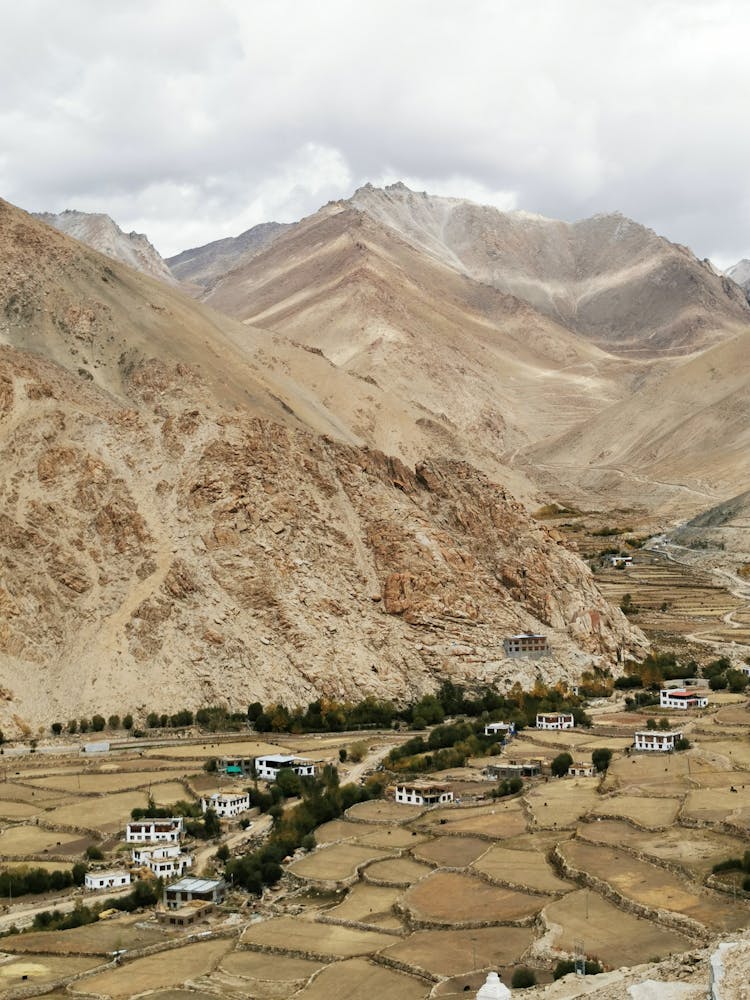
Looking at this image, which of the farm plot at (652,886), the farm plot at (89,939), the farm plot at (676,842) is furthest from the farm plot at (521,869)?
the farm plot at (89,939)

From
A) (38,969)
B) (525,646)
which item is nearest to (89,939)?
(38,969)

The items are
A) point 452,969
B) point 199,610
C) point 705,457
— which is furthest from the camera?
point 705,457

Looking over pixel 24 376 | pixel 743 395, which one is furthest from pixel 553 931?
pixel 743 395

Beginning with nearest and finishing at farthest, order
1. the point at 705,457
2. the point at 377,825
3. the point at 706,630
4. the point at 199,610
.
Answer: the point at 377,825, the point at 199,610, the point at 706,630, the point at 705,457

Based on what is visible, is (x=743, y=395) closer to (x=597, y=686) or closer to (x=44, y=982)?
(x=597, y=686)

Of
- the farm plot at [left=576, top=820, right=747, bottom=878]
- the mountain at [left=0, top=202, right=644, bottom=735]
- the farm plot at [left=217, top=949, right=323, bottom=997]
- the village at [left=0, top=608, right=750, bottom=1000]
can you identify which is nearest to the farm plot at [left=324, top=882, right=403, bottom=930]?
the village at [left=0, top=608, right=750, bottom=1000]
